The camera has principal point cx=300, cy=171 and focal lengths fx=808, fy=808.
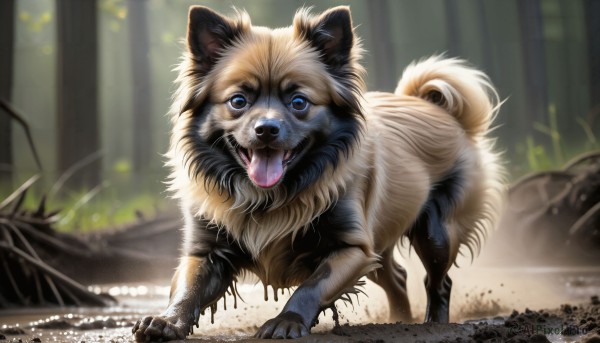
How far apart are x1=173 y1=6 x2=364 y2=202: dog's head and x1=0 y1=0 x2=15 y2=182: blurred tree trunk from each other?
19.8 ft

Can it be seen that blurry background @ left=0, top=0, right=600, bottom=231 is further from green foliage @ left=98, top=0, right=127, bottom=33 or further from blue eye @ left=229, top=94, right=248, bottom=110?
blue eye @ left=229, top=94, right=248, bottom=110

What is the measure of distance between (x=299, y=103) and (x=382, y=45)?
629cm

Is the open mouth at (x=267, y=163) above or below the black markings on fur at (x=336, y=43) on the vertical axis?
below

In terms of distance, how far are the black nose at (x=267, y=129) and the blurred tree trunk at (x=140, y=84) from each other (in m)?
6.88

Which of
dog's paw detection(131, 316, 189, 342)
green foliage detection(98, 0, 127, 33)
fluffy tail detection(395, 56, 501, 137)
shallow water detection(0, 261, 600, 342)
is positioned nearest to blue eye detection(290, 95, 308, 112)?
shallow water detection(0, 261, 600, 342)

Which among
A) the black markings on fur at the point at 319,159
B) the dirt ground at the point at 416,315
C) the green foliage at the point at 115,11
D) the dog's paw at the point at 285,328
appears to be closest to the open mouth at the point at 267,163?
the black markings on fur at the point at 319,159

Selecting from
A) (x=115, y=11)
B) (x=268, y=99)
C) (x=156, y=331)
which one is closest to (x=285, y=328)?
(x=156, y=331)

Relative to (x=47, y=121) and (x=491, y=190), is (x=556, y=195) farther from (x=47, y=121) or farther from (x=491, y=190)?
(x=47, y=121)

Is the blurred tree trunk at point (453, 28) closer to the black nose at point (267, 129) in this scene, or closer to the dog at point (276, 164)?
the dog at point (276, 164)

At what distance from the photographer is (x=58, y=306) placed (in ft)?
19.8

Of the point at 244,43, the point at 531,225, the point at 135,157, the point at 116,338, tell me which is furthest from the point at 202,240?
the point at 135,157

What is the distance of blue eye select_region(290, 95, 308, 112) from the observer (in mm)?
4156

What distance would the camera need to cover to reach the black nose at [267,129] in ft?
12.7

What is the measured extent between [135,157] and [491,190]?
6167 millimetres
